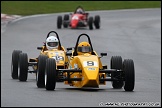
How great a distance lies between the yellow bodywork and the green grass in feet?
116

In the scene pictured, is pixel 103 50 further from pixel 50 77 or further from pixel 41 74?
pixel 50 77

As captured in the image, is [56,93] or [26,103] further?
[56,93]

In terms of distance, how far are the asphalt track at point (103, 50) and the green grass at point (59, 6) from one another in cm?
286

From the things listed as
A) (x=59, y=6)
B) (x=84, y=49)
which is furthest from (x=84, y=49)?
(x=59, y=6)

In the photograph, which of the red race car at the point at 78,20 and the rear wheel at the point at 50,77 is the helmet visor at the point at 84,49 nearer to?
the rear wheel at the point at 50,77

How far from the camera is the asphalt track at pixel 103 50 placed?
13463 millimetres

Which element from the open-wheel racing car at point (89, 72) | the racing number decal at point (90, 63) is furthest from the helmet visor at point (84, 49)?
the racing number decal at point (90, 63)

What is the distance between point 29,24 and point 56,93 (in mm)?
30167

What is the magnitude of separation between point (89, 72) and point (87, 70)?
0.09m

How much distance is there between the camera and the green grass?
2169 inches

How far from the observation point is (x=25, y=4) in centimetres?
6022

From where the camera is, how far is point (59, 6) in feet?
201

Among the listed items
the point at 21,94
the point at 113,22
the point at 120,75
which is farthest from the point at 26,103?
the point at 113,22

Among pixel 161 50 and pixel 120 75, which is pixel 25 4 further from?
pixel 120 75
